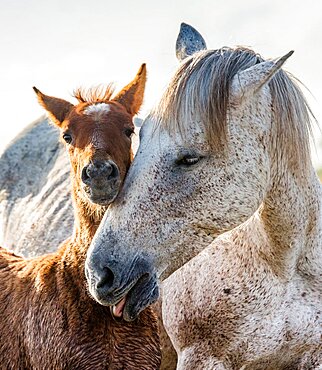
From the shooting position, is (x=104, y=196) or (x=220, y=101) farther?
(x=104, y=196)

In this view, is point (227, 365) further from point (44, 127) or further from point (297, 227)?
point (44, 127)

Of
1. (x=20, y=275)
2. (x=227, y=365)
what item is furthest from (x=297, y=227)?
(x=20, y=275)

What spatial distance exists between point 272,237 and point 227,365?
0.66 m

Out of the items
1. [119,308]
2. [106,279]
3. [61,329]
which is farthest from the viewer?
[61,329]

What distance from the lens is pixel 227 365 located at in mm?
3953

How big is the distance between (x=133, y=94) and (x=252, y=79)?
1.21 m

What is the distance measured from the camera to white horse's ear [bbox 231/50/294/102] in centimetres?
326

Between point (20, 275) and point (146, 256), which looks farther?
point (20, 275)

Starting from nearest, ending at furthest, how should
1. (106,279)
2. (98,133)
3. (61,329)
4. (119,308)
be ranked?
1. (106,279)
2. (119,308)
3. (98,133)
4. (61,329)

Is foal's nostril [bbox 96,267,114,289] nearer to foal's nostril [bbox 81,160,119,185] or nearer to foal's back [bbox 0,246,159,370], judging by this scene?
foal's nostril [bbox 81,160,119,185]

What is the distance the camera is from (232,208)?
3.38 m

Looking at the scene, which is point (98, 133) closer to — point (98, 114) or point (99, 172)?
point (98, 114)

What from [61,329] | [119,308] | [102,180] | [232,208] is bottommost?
[61,329]

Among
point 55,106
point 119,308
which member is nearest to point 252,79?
point 119,308
